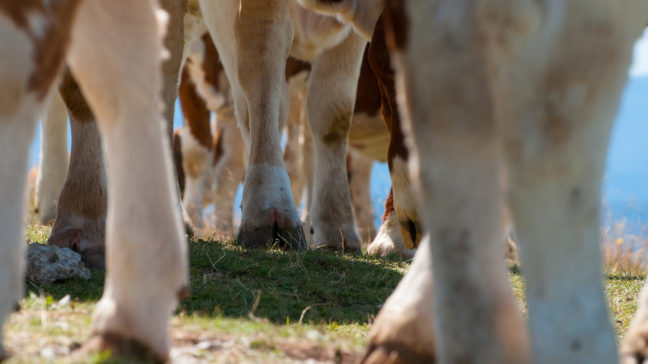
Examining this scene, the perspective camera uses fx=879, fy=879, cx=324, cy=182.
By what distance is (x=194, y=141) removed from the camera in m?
11.3

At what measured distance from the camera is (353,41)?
6.41 metres

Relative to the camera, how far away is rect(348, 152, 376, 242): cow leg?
10430 mm

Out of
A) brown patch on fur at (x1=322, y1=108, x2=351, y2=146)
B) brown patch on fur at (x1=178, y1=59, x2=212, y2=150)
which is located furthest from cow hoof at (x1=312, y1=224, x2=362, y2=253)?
brown patch on fur at (x1=178, y1=59, x2=212, y2=150)

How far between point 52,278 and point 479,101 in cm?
219

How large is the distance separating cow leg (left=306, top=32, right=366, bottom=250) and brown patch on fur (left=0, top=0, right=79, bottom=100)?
3852mm

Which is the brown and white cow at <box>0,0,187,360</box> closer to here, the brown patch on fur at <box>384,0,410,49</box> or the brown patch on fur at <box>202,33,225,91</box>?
the brown patch on fur at <box>384,0,410,49</box>

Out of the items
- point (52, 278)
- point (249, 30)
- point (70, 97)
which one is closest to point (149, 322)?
point (52, 278)

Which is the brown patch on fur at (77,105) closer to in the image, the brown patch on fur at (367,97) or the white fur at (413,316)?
the white fur at (413,316)

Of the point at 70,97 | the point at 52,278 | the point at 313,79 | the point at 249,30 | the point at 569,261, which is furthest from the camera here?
the point at 313,79

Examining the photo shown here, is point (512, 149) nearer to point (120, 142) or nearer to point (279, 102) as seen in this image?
point (120, 142)

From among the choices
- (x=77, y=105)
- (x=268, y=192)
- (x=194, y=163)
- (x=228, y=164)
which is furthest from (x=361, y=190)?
(x=77, y=105)

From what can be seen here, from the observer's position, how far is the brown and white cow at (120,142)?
1723 millimetres

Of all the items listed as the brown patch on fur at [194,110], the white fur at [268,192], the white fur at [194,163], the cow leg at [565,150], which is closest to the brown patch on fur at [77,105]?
the white fur at [268,192]

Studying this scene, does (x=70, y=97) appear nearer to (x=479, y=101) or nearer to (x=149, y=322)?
(x=149, y=322)
